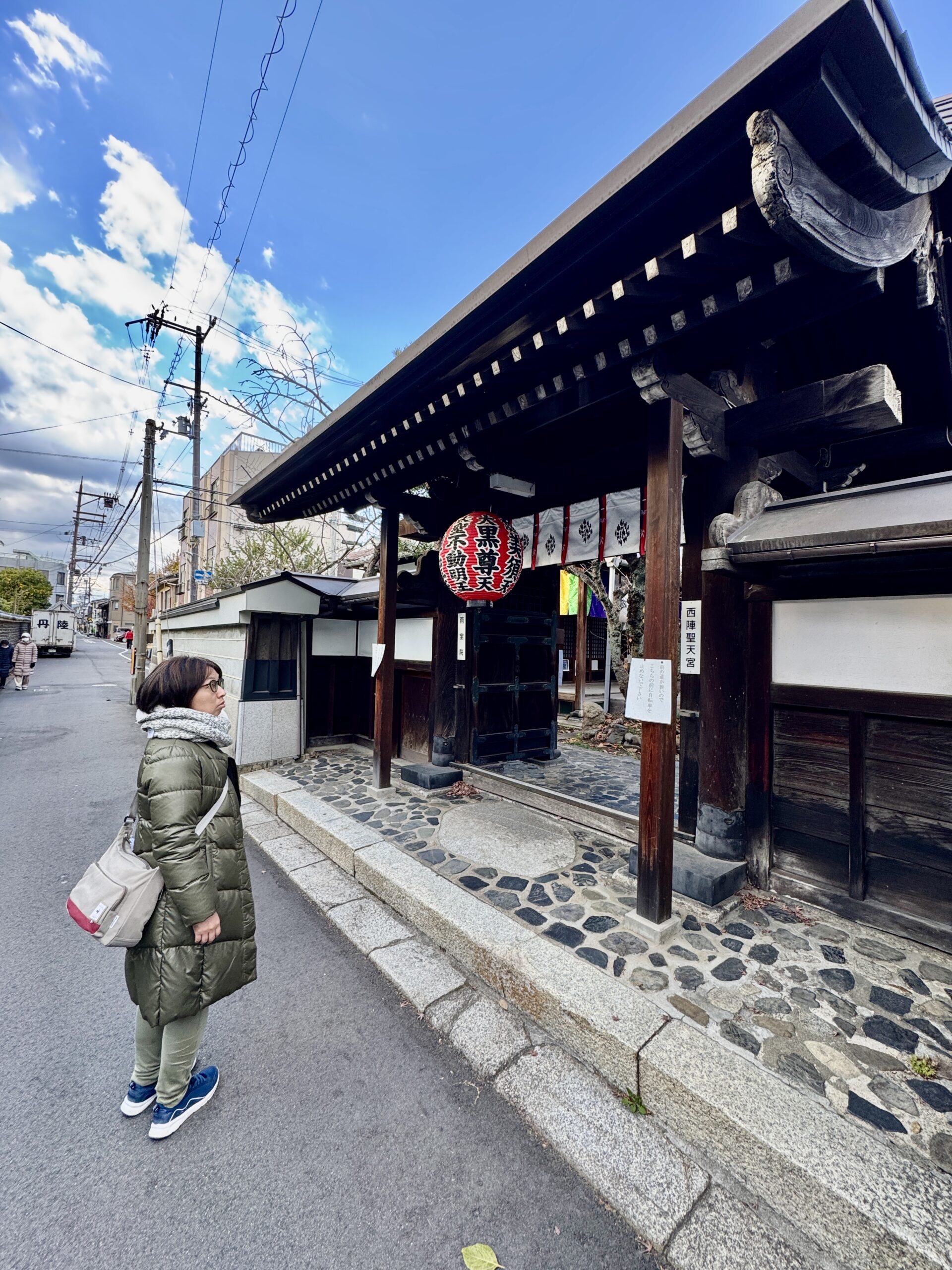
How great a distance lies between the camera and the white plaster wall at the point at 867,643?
355 centimetres

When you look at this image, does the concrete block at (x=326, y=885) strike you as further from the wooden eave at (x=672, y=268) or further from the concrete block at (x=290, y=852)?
the wooden eave at (x=672, y=268)

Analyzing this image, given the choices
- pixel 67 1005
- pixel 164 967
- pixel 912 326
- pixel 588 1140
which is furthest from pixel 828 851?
pixel 67 1005

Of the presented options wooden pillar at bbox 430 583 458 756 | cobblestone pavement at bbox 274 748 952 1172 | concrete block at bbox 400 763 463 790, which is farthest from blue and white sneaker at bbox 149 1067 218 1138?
wooden pillar at bbox 430 583 458 756

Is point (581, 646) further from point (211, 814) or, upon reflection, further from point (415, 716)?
point (211, 814)

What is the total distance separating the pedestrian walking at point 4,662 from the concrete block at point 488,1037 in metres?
24.0

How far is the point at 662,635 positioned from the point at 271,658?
23.1 ft

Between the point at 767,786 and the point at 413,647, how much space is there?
5.56 m

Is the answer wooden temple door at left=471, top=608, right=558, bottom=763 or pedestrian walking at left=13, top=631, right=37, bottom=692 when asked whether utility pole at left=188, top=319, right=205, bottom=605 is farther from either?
wooden temple door at left=471, top=608, right=558, bottom=763

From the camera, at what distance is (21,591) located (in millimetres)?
43031

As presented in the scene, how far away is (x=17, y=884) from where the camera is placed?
4.82 metres

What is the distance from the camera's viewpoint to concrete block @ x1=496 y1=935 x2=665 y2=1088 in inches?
104

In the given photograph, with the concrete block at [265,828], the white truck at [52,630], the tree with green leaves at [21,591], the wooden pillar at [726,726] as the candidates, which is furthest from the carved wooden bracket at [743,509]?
the tree with green leaves at [21,591]

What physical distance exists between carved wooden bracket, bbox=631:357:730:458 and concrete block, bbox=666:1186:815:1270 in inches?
167

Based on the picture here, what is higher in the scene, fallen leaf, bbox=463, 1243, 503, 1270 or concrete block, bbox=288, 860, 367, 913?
fallen leaf, bbox=463, 1243, 503, 1270
